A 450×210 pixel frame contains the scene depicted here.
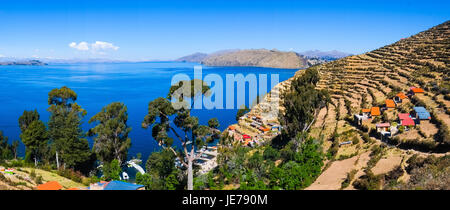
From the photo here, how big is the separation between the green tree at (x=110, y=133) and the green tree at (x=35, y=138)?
149 inches

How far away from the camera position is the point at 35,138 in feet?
72.6

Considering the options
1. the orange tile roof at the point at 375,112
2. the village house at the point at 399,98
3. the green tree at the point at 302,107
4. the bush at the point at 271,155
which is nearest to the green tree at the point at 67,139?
the bush at the point at 271,155

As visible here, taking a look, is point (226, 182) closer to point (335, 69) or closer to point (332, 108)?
point (332, 108)

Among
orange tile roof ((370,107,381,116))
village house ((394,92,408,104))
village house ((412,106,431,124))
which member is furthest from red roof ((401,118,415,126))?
village house ((394,92,408,104))

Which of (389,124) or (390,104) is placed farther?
(390,104)

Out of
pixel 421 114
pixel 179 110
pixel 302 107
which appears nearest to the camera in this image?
pixel 179 110

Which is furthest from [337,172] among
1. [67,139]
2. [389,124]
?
[67,139]

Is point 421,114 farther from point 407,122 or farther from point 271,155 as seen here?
point 271,155

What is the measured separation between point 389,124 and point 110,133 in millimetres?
20636

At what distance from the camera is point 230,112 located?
61188mm

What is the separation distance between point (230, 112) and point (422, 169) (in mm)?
50741

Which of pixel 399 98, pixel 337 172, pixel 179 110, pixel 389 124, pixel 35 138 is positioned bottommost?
pixel 337 172

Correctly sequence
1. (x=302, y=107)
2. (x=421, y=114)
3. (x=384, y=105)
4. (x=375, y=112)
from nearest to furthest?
(x=421, y=114)
(x=302, y=107)
(x=375, y=112)
(x=384, y=105)
